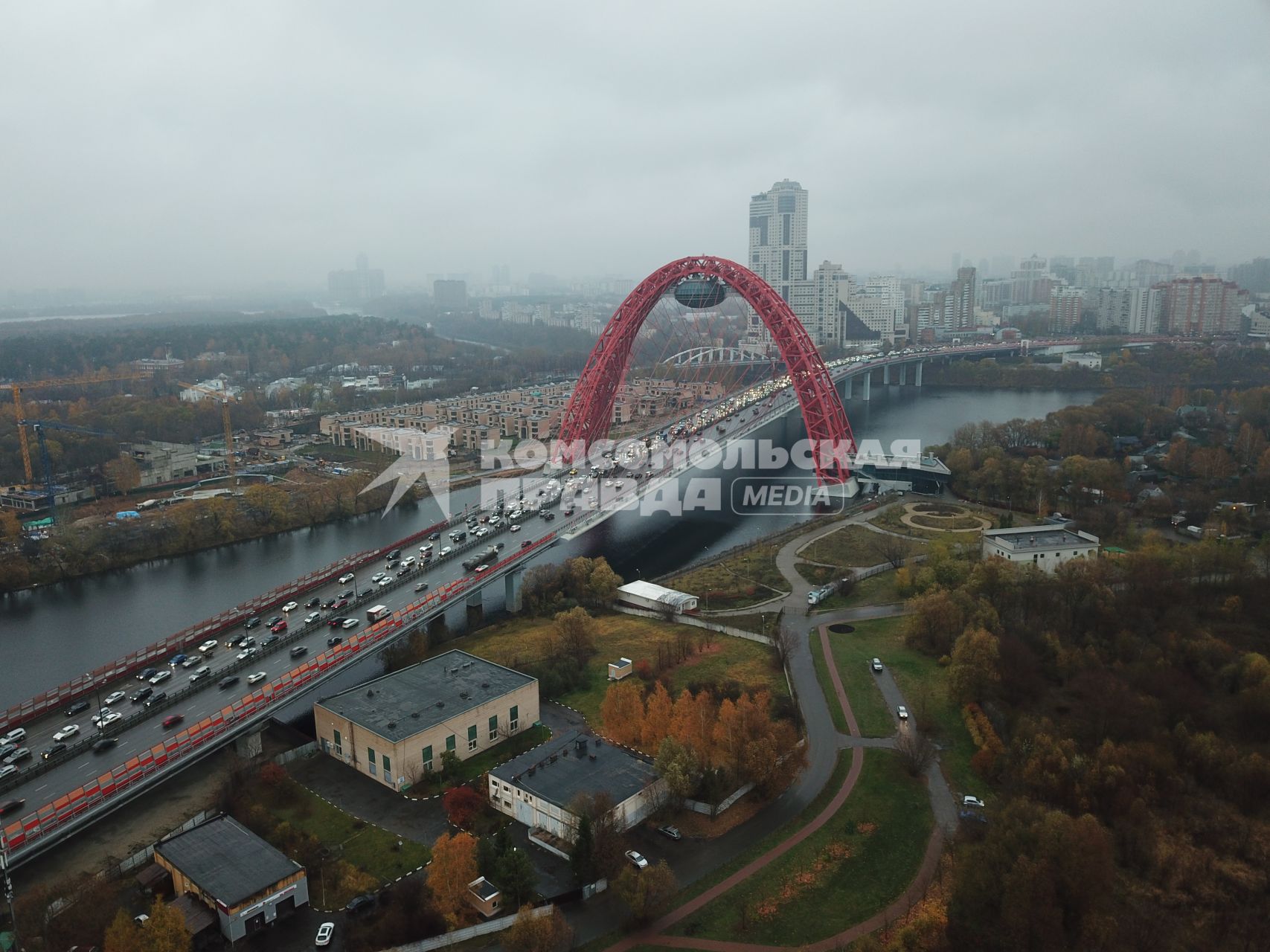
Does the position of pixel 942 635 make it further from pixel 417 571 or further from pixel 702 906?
pixel 417 571

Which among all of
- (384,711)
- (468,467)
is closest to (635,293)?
(468,467)

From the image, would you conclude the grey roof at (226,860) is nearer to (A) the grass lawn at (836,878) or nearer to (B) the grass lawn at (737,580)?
(A) the grass lawn at (836,878)

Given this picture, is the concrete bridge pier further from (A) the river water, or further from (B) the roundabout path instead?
(B) the roundabout path

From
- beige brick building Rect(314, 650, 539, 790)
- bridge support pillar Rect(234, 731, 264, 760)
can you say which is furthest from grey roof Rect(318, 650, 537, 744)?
bridge support pillar Rect(234, 731, 264, 760)

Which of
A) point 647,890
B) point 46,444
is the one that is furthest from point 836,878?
point 46,444

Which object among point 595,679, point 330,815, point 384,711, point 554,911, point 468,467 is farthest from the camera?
point 468,467

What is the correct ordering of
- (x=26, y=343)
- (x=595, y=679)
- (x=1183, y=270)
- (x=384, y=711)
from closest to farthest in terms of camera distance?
(x=384, y=711) → (x=595, y=679) → (x=26, y=343) → (x=1183, y=270)

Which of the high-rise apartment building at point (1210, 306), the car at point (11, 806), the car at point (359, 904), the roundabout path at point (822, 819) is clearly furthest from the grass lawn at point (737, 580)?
the high-rise apartment building at point (1210, 306)
